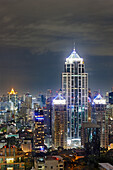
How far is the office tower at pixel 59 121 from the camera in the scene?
36.9ft

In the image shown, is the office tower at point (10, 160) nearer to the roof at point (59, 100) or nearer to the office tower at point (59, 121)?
the office tower at point (59, 121)

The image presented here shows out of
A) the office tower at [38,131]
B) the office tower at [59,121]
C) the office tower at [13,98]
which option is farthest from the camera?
the office tower at [13,98]

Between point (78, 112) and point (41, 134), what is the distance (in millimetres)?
1891

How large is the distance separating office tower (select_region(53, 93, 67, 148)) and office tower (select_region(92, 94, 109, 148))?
42.6 inches

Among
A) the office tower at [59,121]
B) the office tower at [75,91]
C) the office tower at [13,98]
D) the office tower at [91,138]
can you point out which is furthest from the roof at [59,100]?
the office tower at [13,98]

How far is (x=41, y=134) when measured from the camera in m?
10.9

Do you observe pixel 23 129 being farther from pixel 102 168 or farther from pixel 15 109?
pixel 102 168

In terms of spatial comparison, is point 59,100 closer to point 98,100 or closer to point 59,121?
point 59,121

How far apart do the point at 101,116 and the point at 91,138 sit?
1.84 meters

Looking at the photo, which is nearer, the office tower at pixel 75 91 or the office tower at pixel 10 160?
the office tower at pixel 10 160

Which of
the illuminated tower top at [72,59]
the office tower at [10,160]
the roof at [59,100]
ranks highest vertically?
the illuminated tower top at [72,59]

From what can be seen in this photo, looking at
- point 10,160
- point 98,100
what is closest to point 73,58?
point 98,100

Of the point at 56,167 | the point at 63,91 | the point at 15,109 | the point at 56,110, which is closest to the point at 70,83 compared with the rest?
the point at 63,91

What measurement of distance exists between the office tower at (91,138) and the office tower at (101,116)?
72 centimetres
